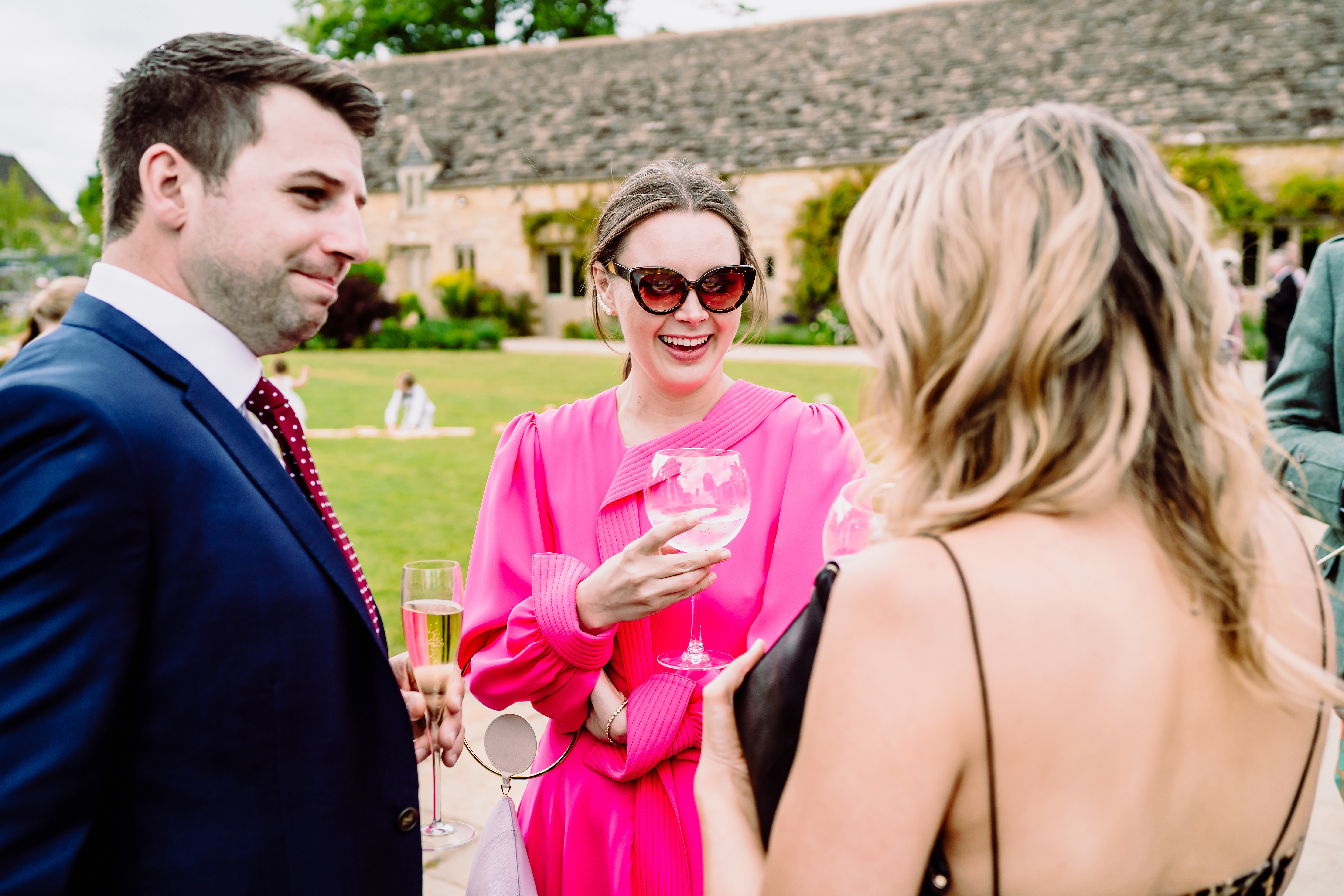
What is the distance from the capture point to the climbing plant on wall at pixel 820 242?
26766 mm

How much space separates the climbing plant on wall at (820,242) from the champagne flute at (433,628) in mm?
25320

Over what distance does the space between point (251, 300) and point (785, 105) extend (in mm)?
29734

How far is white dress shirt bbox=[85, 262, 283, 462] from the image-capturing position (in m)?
1.53

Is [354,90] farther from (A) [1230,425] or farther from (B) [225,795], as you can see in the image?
(A) [1230,425]

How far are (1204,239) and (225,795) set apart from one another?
1566 mm

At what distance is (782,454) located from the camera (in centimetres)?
224

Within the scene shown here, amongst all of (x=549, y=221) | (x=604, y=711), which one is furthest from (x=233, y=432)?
(x=549, y=221)

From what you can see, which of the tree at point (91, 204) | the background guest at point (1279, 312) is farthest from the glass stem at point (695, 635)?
the tree at point (91, 204)

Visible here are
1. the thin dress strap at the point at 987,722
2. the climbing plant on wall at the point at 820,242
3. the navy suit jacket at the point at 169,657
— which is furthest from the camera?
the climbing plant on wall at the point at 820,242

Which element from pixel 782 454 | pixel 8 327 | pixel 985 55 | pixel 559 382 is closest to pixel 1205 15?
pixel 985 55

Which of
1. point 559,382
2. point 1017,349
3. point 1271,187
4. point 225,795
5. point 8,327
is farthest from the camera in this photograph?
point 8,327

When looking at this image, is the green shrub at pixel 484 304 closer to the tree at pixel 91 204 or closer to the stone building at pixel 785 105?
the stone building at pixel 785 105

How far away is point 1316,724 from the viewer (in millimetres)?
1305

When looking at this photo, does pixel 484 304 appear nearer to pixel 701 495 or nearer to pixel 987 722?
pixel 701 495
